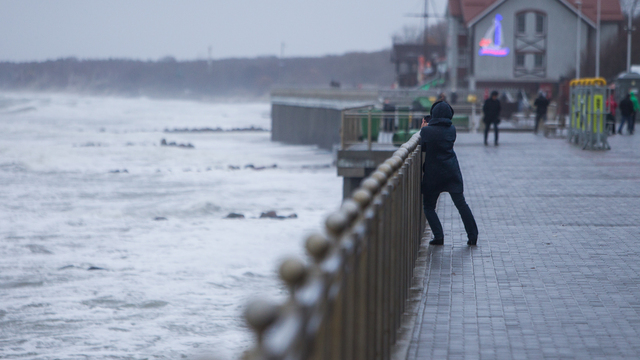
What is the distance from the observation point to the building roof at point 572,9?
63.6m

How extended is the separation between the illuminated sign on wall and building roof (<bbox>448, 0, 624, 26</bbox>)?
1306mm

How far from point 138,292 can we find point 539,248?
20.2 ft

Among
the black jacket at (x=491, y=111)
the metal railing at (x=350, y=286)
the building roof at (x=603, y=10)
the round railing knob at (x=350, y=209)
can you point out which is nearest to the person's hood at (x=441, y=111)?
the metal railing at (x=350, y=286)

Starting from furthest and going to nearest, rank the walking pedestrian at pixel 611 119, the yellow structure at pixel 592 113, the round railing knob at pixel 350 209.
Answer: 1. the walking pedestrian at pixel 611 119
2. the yellow structure at pixel 592 113
3. the round railing knob at pixel 350 209

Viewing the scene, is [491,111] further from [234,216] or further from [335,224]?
[335,224]

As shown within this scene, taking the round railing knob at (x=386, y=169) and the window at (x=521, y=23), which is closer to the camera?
the round railing knob at (x=386, y=169)

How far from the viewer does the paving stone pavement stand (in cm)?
486

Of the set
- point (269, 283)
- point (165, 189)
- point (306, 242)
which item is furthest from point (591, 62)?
point (306, 242)

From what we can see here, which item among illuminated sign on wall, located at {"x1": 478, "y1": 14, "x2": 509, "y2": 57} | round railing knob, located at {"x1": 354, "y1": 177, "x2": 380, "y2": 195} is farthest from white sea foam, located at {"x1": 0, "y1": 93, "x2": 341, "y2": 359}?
illuminated sign on wall, located at {"x1": 478, "y1": 14, "x2": 509, "y2": 57}

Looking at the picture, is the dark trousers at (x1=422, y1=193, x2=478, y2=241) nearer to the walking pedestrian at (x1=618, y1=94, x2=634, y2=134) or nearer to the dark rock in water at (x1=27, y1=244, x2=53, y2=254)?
the dark rock in water at (x1=27, y1=244, x2=53, y2=254)

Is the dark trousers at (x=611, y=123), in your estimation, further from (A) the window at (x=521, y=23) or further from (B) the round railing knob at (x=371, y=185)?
(A) the window at (x=521, y=23)

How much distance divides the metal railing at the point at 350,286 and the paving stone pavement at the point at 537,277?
0.44 meters

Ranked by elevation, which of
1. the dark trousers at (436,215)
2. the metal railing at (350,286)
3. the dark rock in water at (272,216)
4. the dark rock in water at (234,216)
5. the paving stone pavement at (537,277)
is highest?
the metal railing at (350,286)

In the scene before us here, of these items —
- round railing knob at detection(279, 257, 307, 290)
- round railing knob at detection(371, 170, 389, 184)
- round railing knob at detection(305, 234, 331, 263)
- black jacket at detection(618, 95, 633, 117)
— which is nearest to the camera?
round railing knob at detection(279, 257, 307, 290)
